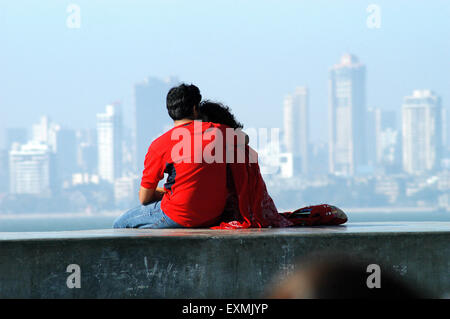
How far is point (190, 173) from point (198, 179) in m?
0.06

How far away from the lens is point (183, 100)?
14.3ft

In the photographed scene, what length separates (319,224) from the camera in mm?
4633

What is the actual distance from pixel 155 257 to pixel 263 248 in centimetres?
53

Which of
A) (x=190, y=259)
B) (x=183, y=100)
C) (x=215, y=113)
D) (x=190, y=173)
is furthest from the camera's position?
(x=215, y=113)

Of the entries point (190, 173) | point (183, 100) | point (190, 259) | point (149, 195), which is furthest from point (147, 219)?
point (190, 259)

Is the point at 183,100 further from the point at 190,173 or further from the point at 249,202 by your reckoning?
the point at 249,202

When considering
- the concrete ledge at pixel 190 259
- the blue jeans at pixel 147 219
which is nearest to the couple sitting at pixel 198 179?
the blue jeans at pixel 147 219

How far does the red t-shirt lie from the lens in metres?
4.24

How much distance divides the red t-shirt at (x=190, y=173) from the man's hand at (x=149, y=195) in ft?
0.25

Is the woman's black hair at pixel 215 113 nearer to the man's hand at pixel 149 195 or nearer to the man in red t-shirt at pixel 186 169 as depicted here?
the man in red t-shirt at pixel 186 169

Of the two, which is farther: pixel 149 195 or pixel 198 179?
pixel 149 195

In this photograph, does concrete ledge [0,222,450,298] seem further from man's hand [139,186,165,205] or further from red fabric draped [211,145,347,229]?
man's hand [139,186,165,205]

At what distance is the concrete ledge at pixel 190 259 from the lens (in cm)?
335

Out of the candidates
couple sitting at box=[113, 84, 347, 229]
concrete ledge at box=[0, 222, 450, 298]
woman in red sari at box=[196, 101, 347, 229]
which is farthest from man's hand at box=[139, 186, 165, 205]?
concrete ledge at box=[0, 222, 450, 298]
